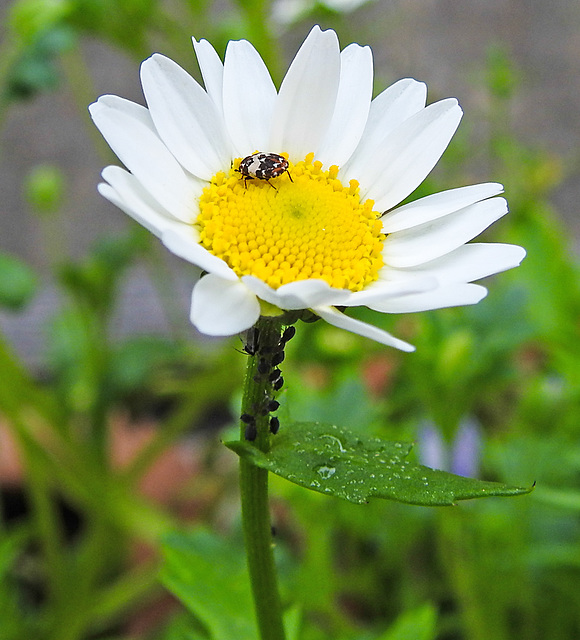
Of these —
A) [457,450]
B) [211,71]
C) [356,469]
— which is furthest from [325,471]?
[457,450]

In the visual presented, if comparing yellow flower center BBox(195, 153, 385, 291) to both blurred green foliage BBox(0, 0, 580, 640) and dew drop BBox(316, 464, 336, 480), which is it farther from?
blurred green foliage BBox(0, 0, 580, 640)

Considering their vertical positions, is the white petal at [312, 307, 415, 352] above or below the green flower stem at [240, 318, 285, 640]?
above

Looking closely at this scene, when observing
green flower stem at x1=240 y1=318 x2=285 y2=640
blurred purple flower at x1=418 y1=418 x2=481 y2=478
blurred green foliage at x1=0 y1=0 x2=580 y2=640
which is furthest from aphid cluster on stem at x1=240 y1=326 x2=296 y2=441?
blurred purple flower at x1=418 y1=418 x2=481 y2=478

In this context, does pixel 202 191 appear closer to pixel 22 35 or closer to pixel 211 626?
pixel 211 626

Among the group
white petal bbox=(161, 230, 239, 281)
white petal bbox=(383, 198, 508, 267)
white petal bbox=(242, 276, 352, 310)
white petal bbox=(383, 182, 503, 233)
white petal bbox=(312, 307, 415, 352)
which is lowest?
white petal bbox=(312, 307, 415, 352)

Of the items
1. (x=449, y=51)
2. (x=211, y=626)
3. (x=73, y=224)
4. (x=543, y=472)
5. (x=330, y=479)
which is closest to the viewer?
(x=330, y=479)

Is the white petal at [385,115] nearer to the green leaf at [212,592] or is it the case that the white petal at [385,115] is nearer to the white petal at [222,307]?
the white petal at [222,307]

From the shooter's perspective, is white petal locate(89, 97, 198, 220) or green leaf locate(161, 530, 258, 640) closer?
white petal locate(89, 97, 198, 220)

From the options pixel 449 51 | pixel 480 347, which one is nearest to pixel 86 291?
pixel 480 347
